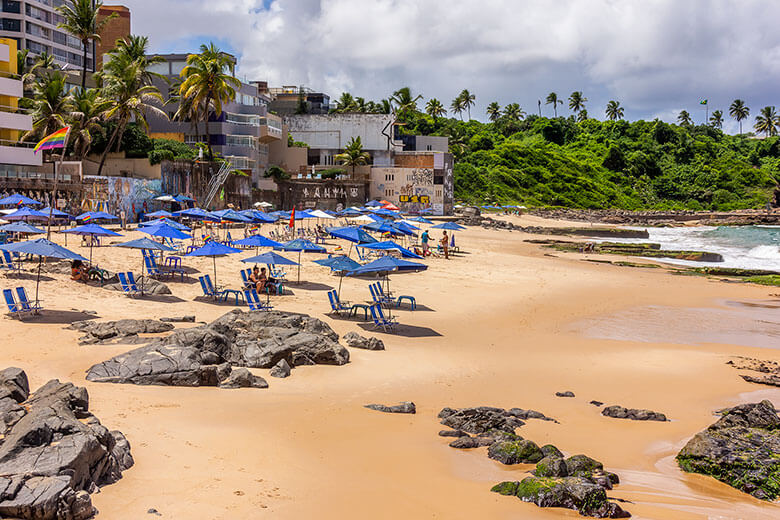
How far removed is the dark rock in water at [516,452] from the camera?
30.9 feet

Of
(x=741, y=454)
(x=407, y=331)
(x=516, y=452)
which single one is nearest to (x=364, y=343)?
(x=407, y=331)

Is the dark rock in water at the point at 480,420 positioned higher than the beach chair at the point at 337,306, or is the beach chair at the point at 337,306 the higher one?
the beach chair at the point at 337,306

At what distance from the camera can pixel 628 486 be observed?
28.8ft

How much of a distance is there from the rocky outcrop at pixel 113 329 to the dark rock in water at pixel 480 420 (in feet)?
22.9

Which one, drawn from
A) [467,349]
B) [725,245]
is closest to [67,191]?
[467,349]

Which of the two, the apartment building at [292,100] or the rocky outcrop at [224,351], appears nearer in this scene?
the rocky outcrop at [224,351]

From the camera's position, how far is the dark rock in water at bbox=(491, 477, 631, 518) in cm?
789

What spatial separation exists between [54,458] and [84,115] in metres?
43.8

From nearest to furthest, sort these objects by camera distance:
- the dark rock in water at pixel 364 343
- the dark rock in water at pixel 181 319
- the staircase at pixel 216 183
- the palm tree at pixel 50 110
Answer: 1. the dark rock in water at pixel 364 343
2. the dark rock in water at pixel 181 319
3. the palm tree at pixel 50 110
4. the staircase at pixel 216 183

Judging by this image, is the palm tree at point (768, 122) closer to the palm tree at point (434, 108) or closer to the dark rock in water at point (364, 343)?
the palm tree at point (434, 108)

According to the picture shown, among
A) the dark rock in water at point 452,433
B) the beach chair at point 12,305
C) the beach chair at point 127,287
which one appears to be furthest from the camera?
the beach chair at point 127,287

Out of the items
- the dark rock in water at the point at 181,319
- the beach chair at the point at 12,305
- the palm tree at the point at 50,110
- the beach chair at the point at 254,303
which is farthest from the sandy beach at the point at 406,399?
the palm tree at the point at 50,110

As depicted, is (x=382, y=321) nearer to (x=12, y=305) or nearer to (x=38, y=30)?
(x=12, y=305)

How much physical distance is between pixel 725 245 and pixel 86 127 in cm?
A: 4710
